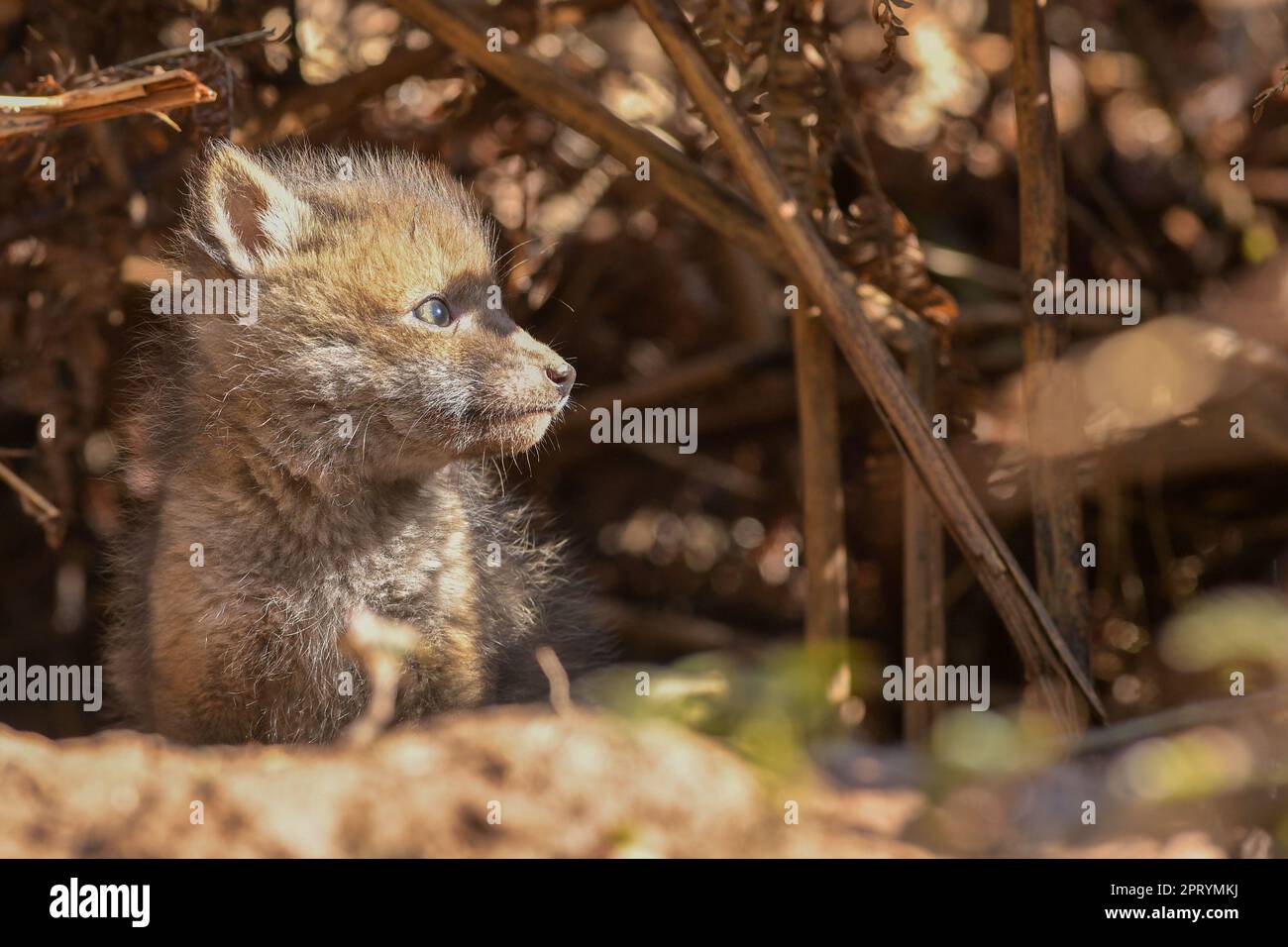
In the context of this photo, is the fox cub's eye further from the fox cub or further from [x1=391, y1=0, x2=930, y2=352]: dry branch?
[x1=391, y1=0, x2=930, y2=352]: dry branch

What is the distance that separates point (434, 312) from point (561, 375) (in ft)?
1.53

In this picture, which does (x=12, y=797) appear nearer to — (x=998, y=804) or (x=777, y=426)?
(x=998, y=804)

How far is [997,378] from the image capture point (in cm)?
698

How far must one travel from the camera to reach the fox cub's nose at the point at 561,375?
4.39m

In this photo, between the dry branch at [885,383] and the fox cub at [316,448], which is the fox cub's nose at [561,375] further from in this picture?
the dry branch at [885,383]

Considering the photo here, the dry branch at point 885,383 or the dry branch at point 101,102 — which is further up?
the dry branch at point 101,102

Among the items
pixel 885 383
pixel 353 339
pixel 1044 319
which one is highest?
pixel 1044 319

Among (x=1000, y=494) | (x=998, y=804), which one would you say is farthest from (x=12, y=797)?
(x=1000, y=494)

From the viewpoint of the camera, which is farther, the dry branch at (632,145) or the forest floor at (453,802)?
the dry branch at (632,145)

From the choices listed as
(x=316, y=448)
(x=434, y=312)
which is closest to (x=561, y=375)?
(x=434, y=312)

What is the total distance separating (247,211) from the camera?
431 centimetres

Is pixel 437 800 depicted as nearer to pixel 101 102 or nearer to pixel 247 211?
pixel 247 211

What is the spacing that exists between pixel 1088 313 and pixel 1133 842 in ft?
13.0

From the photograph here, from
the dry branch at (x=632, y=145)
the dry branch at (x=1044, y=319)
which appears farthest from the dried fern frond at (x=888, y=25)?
the dry branch at (x=632, y=145)
